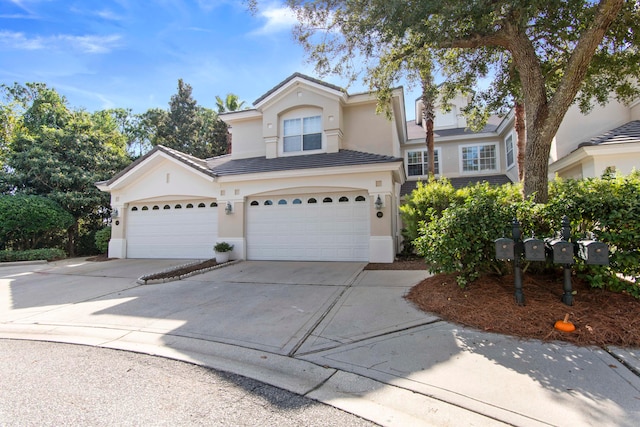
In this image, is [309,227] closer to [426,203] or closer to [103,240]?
[426,203]

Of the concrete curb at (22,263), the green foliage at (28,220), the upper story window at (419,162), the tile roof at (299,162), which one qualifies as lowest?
the concrete curb at (22,263)

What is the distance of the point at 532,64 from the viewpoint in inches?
231

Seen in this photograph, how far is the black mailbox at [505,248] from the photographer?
4457 millimetres

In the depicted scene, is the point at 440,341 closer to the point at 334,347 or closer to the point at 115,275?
the point at 334,347

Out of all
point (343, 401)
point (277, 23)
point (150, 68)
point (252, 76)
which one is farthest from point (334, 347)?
point (150, 68)

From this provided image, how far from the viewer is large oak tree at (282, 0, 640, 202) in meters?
5.47

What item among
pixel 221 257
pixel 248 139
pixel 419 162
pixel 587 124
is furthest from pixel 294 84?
pixel 587 124

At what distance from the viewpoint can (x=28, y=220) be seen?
13570mm

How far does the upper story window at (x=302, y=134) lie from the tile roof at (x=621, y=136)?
8756 mm

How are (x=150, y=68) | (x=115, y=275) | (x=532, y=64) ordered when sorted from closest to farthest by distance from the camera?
(x=532, y=64) < (x=115, y=275) < (x=150, y=68)

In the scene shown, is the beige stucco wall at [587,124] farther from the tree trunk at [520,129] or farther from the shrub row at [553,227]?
the shrub row at [553,227]

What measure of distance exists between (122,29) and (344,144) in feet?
25.5

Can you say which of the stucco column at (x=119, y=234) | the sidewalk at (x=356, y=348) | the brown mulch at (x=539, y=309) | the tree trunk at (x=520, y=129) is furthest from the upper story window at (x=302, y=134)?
the brown mulch at (x=539, y=309)

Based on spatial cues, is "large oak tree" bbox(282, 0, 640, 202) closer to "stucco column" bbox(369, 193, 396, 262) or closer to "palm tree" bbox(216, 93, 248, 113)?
"stucco column" bbox(369, 193, 396, 262)
